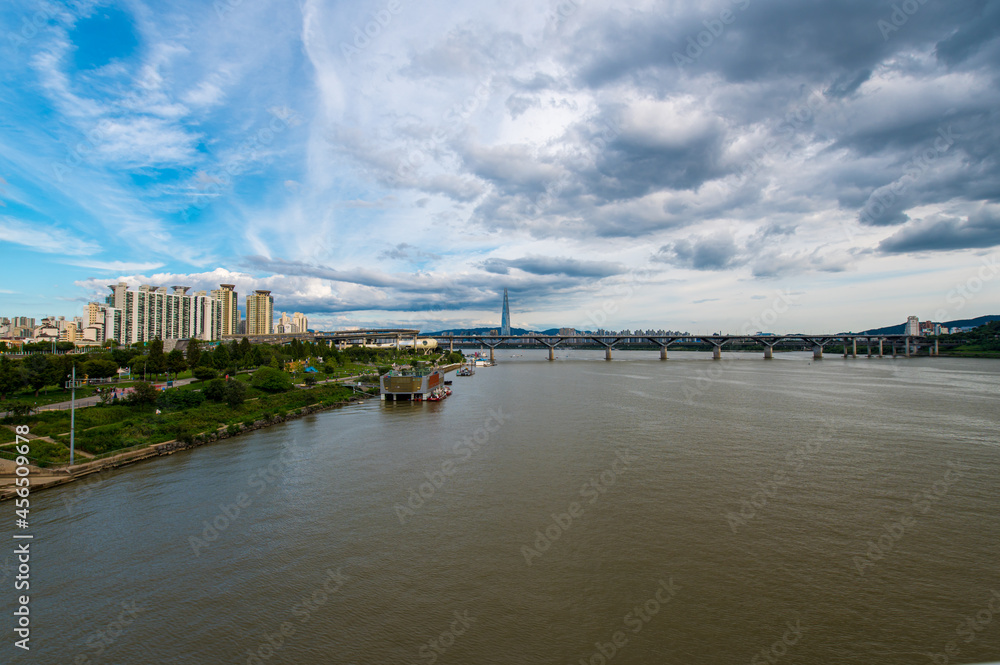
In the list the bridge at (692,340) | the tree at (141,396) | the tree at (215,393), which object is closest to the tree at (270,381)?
the tree at (215,393)

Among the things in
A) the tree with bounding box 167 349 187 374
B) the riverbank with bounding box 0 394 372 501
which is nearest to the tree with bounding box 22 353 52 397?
the tree with bounding box 167 349 187 374

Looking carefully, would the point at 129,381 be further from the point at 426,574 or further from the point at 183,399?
the point at 426,574

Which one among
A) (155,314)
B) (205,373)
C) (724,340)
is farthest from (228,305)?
(724,340)

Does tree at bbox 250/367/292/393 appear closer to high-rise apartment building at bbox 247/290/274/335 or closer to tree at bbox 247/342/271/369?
tree at bbox 247/342/271/369

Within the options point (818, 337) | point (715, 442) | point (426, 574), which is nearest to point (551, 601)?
point (426, 574)

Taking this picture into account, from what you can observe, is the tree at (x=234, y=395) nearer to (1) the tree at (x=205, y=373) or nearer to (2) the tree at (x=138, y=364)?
(1) the tree at (x=205, y=373)

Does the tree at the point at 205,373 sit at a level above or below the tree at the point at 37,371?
below

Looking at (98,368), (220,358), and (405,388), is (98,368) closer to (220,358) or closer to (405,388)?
(220,358)
